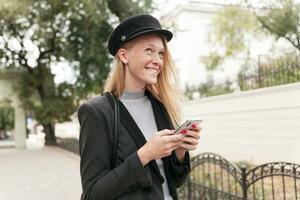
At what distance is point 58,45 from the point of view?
64.4ft

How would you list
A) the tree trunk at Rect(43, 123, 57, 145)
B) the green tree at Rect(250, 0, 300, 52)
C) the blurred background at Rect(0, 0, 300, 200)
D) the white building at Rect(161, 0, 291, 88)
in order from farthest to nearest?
the white building at Rect(161, 0, 291, 88) → the tree trunk at Rect(43, 123, 57, 145) → the green tree at Rect(250, 0, 300, 52) → the blurred background at Rect(0, 0, 300, 200)

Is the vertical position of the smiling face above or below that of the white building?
below

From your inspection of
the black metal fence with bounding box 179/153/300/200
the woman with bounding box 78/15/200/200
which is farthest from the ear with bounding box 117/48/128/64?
the black metal fence with bounding box 179/153/300/200

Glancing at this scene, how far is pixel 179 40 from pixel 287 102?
16469 mm

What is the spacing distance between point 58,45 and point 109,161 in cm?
1881

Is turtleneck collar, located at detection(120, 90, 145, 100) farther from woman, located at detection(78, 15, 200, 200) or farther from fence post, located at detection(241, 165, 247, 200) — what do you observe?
fence post, located at detection(241, 165, 247, 200)

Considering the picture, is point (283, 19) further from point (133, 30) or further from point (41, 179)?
point (133, 30)

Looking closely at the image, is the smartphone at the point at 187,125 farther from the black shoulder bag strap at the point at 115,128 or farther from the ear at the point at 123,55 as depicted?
the ear at the point at 123,55

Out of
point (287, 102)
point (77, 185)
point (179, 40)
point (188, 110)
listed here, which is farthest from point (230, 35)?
Result: point (77, 185)

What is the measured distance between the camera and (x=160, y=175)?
163 cm

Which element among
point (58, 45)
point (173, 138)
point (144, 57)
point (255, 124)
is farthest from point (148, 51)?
point (58, 45)

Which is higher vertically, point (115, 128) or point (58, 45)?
point (58, 45)

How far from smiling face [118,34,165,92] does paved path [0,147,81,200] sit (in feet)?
21.7

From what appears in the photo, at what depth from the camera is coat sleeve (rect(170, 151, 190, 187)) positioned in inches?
67.9
